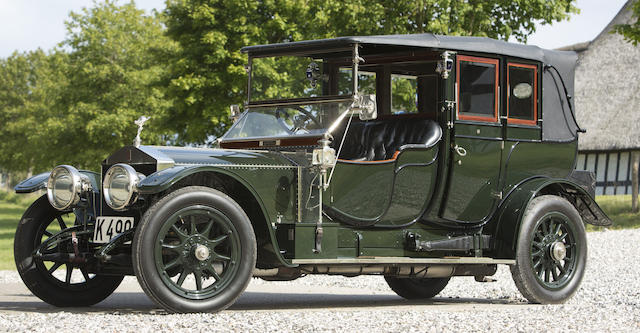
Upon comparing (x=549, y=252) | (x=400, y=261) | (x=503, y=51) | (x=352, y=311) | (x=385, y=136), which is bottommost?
(x=352, y=311)

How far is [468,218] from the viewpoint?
30.0ft

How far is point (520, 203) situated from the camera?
922 cm

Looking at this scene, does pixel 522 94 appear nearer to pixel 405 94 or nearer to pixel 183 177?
pixel 405 94

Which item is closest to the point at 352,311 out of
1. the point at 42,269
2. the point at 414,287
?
the point at 414,287

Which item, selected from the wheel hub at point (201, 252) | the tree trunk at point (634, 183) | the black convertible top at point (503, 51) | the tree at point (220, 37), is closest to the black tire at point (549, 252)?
the black convertible top at point (503, 51)

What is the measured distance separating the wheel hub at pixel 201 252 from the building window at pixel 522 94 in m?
3.75

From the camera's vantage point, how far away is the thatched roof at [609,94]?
40.8 meters

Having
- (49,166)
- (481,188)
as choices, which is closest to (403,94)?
(481,188)

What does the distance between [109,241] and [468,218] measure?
359cm

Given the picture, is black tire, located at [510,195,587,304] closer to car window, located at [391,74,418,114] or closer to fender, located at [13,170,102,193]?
car window, located at [391,74,418,114]

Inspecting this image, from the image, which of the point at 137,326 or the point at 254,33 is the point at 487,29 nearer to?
the point at 254,33

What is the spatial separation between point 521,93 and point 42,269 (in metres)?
4.97

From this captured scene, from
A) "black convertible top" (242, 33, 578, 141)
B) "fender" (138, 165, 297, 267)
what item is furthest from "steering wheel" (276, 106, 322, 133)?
"fender" (138, 165, 297, 267)

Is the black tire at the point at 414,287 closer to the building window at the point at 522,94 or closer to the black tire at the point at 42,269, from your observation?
the building window at the point at 522,94
